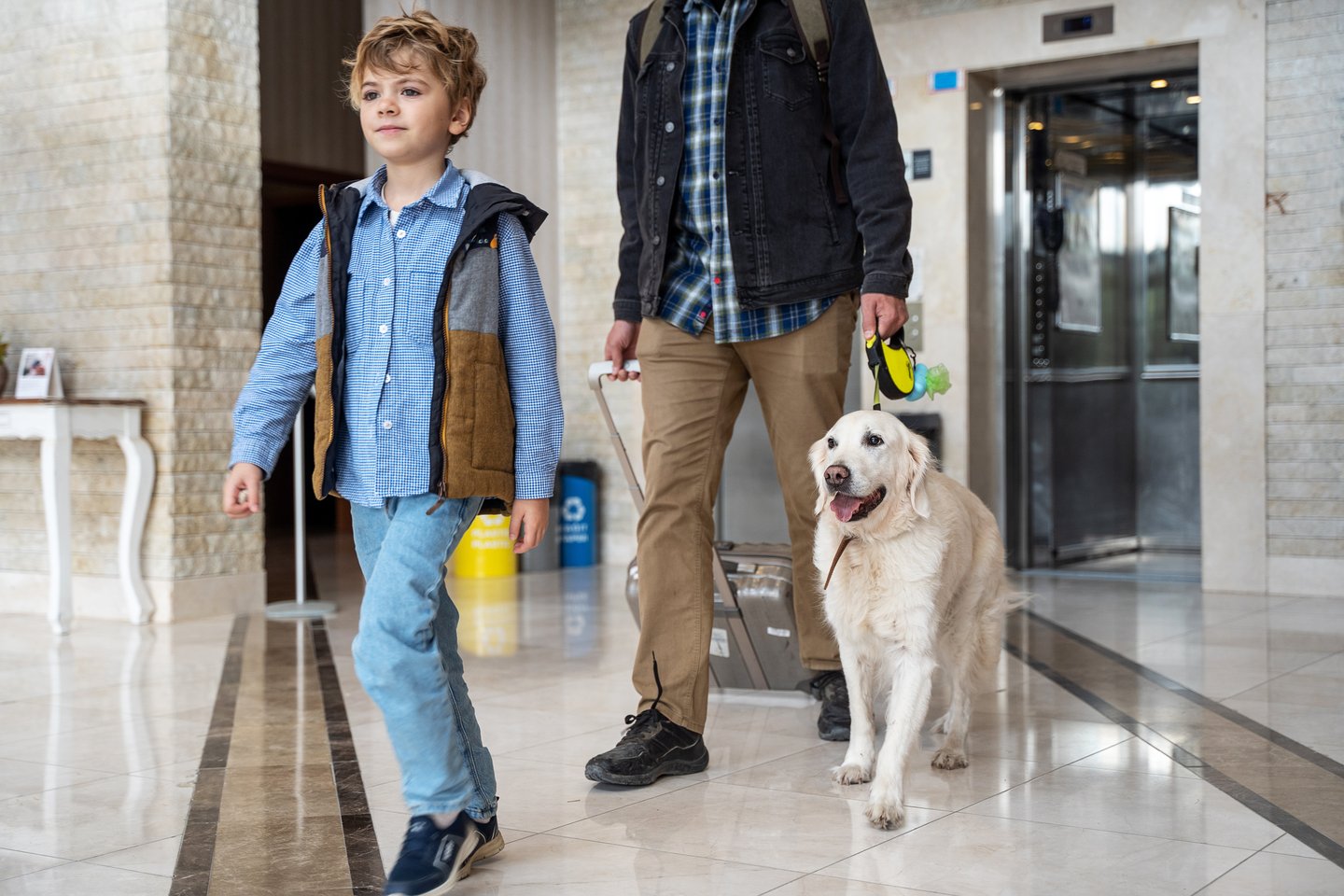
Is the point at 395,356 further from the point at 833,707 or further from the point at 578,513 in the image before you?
the point at 578,513

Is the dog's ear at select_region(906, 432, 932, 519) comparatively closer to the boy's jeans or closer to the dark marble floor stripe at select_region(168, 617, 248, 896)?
the boy's jeans

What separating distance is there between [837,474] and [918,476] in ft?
0.54

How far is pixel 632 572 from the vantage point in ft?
11.9

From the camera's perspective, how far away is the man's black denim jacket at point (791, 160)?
2793 mm

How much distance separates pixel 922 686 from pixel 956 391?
3968mm

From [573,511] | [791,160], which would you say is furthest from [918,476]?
[573,511]

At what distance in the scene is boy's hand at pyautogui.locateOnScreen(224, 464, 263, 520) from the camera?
6.70ft

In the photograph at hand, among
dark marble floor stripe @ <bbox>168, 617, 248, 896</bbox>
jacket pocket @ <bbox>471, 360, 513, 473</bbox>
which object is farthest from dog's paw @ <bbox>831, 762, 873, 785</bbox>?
dark marble floor stripe @ <bbox>168, 617, 248, 896</bbox>

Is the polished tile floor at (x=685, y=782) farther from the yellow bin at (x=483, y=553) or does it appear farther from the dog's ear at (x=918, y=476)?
the yellow bin at (x=483, y=553)

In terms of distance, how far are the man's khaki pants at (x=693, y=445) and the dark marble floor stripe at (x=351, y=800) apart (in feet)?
1.94

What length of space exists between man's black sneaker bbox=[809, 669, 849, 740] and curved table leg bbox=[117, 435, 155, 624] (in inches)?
117

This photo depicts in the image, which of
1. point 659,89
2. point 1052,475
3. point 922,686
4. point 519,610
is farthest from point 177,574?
point 1052,475

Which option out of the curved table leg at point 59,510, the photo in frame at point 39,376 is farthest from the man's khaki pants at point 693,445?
the photo in frame at point 39,376

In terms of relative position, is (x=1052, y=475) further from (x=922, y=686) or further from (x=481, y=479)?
(x=481, y=479)
